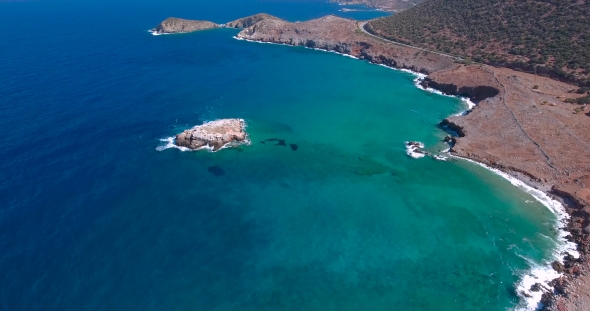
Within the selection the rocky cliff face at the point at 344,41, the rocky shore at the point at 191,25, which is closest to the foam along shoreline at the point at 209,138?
the rocky cliff face at the point at 344,41

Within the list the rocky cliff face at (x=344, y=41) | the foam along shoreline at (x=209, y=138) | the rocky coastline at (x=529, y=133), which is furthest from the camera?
the rocky cliff face at (x=344, y=41)

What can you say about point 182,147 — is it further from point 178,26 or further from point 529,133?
point 178,26

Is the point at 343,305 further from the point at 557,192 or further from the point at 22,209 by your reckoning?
the point at 22,209

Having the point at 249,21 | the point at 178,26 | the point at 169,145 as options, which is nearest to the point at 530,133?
the point at 169,145

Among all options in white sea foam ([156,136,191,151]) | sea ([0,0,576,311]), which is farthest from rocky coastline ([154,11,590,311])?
white sea foam ([156,136,191,151])

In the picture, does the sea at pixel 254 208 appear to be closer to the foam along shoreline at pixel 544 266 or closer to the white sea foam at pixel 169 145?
the foam along shoreline at pixel 544 266

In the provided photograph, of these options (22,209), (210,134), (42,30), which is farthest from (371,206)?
(42,30)
